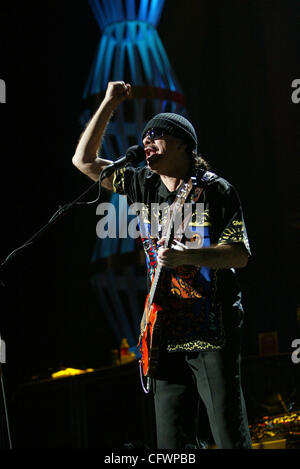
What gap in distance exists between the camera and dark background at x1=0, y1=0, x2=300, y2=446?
12.7ft

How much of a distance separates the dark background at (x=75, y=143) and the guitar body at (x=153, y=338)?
1.73 m

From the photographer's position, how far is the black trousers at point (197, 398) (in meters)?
1.72

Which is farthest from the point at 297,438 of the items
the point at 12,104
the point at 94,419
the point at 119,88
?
the point at 12,104

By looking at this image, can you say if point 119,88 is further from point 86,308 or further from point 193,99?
point 193,99

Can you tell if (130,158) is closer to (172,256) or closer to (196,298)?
(172,256)

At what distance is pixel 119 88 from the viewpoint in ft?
6.44

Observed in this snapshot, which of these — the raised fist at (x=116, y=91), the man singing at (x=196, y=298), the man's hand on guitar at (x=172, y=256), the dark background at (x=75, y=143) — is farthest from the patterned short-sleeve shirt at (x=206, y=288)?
the dark background at (x=75, y=143)

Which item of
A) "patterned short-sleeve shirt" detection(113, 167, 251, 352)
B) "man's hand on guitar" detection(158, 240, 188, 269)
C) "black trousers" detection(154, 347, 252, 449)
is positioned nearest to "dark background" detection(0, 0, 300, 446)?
"black trousers" detection(154, 347, 252, 449)

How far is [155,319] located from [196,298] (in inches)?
7.1

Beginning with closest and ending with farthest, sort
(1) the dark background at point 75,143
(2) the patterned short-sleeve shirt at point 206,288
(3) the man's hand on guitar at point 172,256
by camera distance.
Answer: (3) the man's hand on guitar at point 172,256 → (2) the patterned short-sleeve shirt at point 206,288 → (1) the dark background at point 75,143

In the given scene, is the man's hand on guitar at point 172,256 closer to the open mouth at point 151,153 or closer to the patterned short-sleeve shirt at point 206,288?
the patterned short-sleeve shirt at point 206,288

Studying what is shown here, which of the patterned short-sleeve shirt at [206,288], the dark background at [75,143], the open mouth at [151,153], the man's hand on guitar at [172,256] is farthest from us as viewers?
the dark background at [75,143]
